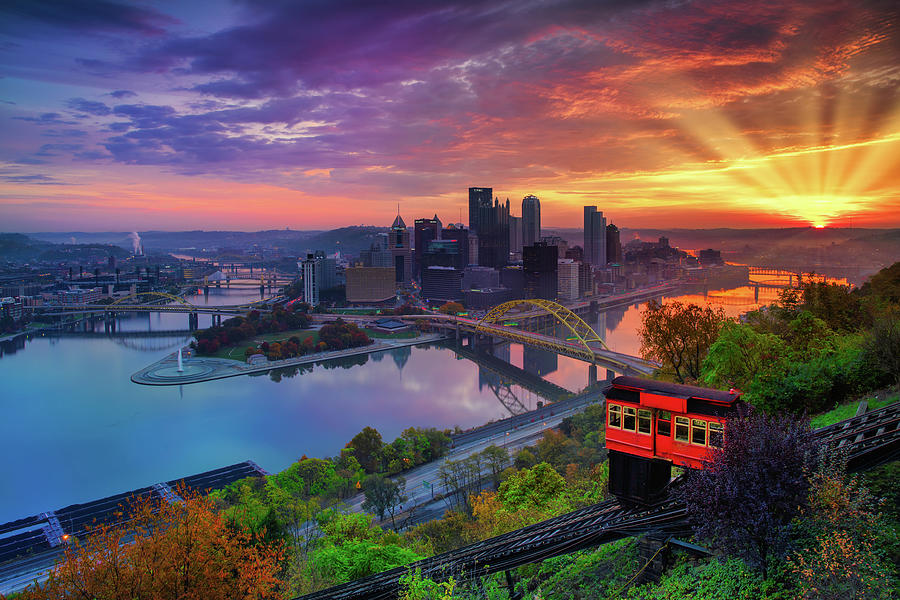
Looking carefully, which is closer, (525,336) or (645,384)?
(645,384)

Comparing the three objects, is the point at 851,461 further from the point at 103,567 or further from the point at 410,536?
the point at 410,536

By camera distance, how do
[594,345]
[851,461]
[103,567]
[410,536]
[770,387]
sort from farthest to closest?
[594,345], [410,536], [770,387], [103,567], [851,461]

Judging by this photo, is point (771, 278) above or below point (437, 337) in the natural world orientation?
above

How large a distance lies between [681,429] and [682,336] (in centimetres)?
466

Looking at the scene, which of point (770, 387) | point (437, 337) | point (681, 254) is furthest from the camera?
point (681, 254)

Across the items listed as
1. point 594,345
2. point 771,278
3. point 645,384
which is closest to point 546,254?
point 771,278

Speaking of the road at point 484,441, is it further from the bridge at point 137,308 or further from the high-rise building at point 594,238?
the high-rise building at point 594,238

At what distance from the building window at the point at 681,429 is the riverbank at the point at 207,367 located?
916 inches

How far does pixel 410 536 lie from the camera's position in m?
8.38

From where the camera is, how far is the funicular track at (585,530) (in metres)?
3.75

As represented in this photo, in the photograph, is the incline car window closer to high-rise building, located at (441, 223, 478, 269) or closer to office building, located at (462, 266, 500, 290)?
office building, located at (462, 266, 500, 290)

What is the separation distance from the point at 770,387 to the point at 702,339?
→ 226 cm

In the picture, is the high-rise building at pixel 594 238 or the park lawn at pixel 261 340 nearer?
the park lawn at pixel 261 340

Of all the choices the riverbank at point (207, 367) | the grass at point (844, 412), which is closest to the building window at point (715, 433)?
the grass at point (844, 412)
